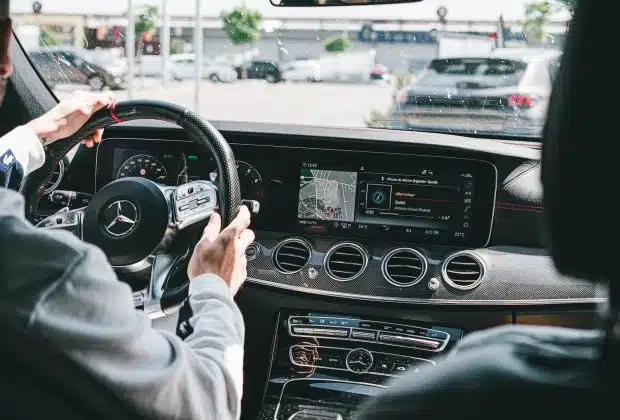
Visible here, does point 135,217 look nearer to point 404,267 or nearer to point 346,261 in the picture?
point 346,261

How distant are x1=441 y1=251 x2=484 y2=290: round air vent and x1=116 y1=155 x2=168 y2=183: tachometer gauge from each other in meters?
1.20

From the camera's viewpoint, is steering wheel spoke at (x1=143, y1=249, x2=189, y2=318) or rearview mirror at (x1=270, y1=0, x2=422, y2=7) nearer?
steering wheel spoke at (x1=143, y1=249, x2=189, y2=318)

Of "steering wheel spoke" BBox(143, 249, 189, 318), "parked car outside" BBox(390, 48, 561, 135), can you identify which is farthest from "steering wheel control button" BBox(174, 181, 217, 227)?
"parked car outside" BBox(390, 48, 561, 135)

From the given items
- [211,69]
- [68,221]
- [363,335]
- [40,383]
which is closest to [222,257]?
[40,383]

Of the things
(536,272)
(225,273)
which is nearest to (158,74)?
(536,272)

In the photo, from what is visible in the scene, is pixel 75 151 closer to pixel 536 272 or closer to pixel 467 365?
pixel 536 272

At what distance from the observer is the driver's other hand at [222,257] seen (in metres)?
2.04

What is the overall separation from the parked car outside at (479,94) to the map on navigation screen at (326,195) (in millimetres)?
447

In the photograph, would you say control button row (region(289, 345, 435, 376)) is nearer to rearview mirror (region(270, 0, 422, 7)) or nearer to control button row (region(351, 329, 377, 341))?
control button row (region(351, 329, 377, 341))

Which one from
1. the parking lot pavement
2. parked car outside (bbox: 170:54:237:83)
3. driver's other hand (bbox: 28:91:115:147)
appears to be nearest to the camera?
driver's other hand (bbox: 28:91:115:147)

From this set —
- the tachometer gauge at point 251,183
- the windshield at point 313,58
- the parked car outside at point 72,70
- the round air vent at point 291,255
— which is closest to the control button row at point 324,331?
the round air vent at point 291,255

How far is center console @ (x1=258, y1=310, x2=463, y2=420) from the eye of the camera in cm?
325

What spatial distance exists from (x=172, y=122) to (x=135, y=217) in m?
0.37

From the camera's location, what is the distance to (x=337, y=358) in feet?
10.9
